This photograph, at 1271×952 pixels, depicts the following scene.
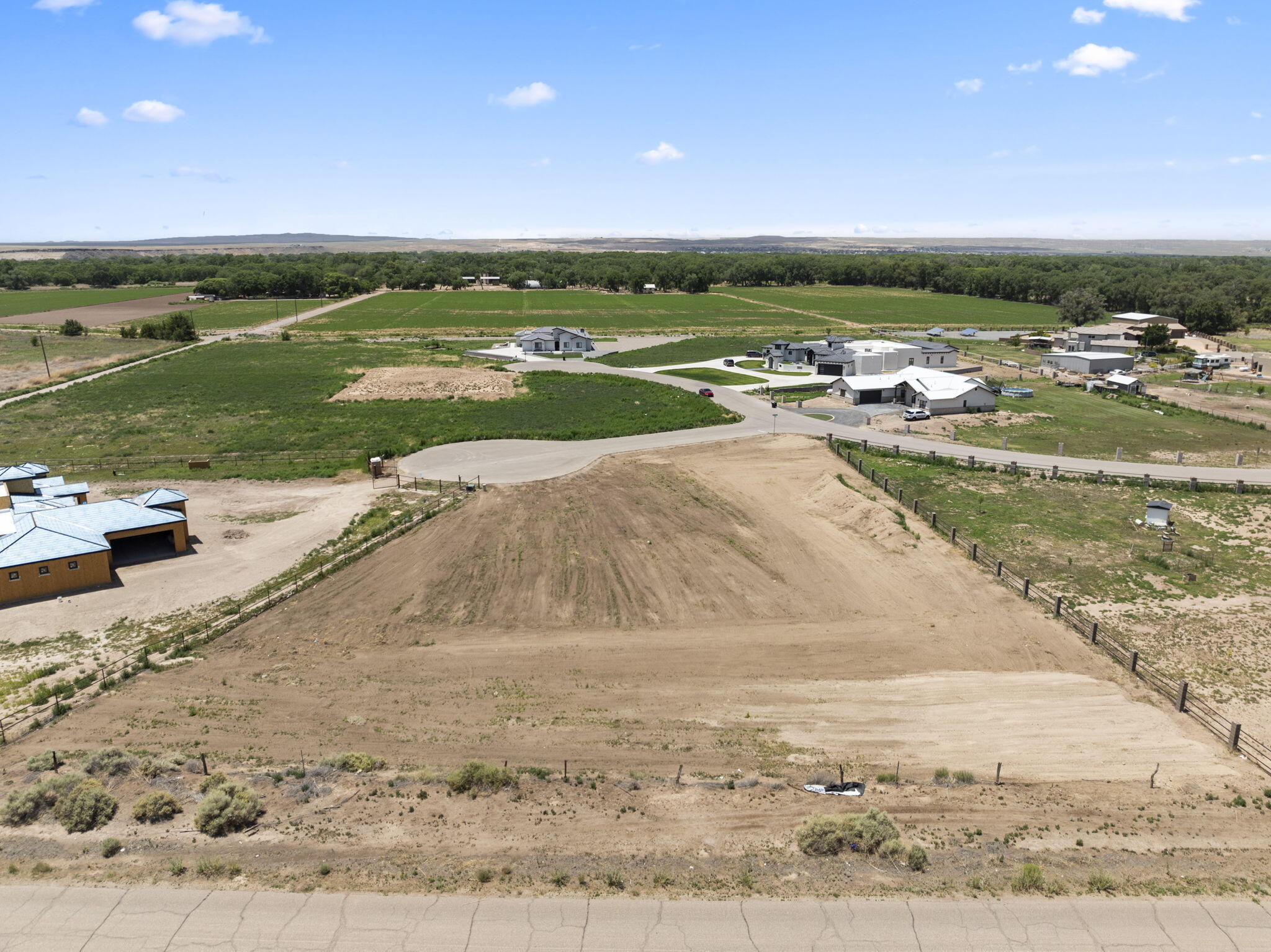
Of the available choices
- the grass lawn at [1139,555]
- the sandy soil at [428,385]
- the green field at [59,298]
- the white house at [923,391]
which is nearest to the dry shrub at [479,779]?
the grass lawn at [1139,555]

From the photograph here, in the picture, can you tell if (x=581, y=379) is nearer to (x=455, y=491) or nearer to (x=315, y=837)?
(x=455, y=491)

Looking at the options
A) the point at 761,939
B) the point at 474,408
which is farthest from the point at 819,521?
the point at 474,408

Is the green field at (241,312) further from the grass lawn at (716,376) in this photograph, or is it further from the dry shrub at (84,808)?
the dry shrub at (84,808)

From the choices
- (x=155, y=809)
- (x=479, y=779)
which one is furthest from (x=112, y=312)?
(x=479, y=779)

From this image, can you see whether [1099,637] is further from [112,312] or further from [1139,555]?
[112,312]

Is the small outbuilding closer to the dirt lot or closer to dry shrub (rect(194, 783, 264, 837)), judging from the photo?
dry shrub (rect(194, 783, 264, 837))

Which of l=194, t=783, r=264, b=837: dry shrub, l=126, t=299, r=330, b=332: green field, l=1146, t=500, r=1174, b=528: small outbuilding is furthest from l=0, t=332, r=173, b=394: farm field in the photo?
l=1146, t=500, r=1174, b=528: small outbuilding

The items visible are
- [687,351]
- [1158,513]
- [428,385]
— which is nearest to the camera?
[1158,513]
